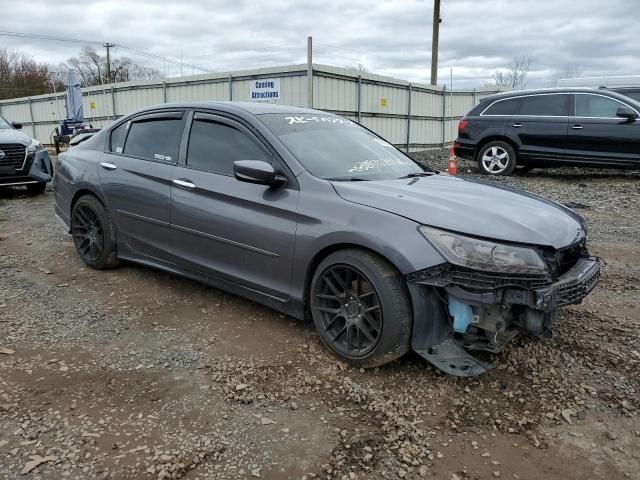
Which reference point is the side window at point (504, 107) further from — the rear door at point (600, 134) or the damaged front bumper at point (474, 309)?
the damaged front bumper at point (474, 309)

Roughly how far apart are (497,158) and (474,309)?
877 cm

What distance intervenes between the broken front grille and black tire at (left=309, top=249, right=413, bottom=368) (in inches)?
305

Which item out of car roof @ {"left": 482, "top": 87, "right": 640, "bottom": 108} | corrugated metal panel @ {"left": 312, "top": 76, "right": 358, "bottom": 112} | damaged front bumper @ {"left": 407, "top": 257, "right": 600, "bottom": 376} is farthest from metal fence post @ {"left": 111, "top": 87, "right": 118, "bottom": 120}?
damaged front bumper @ {"left": 407, "top": 257, "right": 600, "bottom": 376}

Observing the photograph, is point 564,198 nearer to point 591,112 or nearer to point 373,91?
point 591,112

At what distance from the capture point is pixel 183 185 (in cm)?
401

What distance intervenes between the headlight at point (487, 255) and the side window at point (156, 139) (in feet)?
7.86

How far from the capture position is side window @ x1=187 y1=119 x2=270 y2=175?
376cm

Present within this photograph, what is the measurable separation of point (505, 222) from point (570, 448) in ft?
3.86

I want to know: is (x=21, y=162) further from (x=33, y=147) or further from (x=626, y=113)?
(x=626, y=113)

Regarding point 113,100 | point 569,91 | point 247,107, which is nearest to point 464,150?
point 569,91

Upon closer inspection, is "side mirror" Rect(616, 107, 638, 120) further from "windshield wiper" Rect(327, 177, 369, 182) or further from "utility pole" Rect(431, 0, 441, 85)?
"utility pole" Rect(431, 0, 441, 85)

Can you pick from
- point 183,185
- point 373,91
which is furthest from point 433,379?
point 373,91

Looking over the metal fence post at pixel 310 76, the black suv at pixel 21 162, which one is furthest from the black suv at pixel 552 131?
the black suv at pixel 21 162

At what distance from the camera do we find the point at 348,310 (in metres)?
3.16
